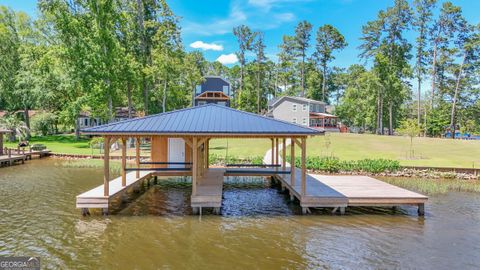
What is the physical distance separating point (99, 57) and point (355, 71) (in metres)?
49.5

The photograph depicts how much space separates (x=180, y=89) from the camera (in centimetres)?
3819

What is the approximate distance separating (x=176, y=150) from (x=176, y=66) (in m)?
17.6

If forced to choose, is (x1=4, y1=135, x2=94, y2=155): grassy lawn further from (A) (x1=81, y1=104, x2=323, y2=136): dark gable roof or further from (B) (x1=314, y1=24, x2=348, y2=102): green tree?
(B) (x1=314, y1=24, x2=348, y2=102): green tree

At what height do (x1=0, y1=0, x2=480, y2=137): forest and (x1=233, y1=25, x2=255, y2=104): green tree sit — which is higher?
(x1=233, y1=25, x2=255, y2=104): green tree

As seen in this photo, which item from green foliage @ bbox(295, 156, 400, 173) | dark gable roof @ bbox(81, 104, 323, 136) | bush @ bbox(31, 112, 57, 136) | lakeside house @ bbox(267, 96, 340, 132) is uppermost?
lakeside house @ bbox(267, 96, 340, 132)

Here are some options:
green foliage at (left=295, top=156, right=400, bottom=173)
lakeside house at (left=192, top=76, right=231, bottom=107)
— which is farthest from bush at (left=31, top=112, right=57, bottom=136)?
green foliage at (left=295, top=156, right=400, bottom=173)

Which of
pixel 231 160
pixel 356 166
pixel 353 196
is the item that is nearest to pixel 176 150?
pixel 231 160

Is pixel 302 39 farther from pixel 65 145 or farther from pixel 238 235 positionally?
pixel 238 235

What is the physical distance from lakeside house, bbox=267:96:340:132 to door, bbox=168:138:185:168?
3553 cm

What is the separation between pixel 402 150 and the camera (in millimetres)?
31984

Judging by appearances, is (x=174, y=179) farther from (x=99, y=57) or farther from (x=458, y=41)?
(x=458, y=41)

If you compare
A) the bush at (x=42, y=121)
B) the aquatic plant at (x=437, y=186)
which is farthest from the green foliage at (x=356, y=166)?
the bush at (x=42, y=121)

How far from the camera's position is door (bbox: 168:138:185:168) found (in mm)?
19266

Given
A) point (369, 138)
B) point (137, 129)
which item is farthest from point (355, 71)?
point (137, 129)
